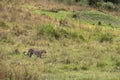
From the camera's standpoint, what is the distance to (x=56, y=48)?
15.5 meters

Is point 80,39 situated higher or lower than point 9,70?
lower

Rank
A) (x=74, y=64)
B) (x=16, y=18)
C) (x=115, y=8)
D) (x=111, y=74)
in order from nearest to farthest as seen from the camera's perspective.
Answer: (x=111, y=74)
(x=74, y=64)
(x=16, y=18)
(x=115, y=8)

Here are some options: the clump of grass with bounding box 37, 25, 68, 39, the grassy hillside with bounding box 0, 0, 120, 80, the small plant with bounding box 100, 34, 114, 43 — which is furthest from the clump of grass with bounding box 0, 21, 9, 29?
the small plant with bounding box 100, 34, 114, 43

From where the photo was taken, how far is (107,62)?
12.6 meters

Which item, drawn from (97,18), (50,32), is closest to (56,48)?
(50,32)

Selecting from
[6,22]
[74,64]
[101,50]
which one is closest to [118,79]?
[74,64]

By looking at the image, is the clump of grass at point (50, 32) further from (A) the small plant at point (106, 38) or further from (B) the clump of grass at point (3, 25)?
(A) the small plant at point (106, 38)

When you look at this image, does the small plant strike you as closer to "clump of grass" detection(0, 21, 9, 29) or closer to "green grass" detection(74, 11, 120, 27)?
"clump of grass" detection(0, 21, 9, 29)

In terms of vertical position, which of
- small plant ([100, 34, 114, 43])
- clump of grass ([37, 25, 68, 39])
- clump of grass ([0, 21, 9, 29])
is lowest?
small plant ([100, 34, 114, 43])

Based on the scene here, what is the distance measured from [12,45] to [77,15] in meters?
11.5

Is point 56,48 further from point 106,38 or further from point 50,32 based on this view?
point 106,38

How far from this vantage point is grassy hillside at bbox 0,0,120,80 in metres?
10.1

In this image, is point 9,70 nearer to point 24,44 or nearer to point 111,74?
point 111,74

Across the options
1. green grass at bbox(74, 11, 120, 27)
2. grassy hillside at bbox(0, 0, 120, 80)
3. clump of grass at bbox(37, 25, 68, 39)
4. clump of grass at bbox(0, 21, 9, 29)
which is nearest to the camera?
grassy hillside at bbox(0, 0, 120, 80)
